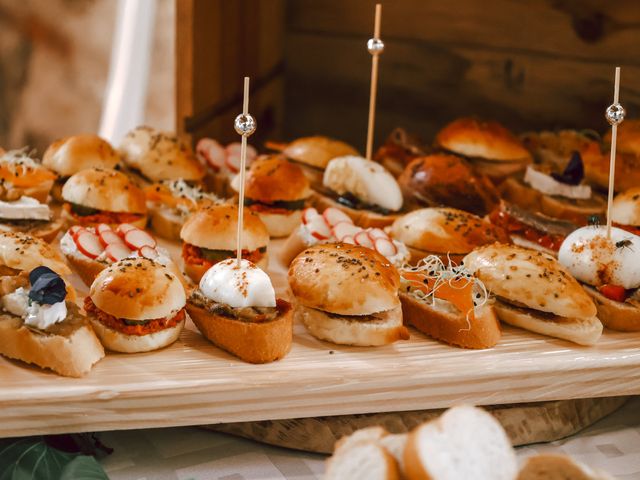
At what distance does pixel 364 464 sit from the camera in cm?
210

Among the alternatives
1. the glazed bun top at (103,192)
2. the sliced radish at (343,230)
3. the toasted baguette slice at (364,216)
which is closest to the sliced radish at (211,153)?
the toasted baguette slice at (364,216)

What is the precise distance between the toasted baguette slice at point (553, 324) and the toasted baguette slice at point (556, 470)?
4.32 feet

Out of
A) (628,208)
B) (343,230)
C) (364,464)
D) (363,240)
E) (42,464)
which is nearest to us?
(364,464)

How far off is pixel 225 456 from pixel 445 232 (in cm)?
158

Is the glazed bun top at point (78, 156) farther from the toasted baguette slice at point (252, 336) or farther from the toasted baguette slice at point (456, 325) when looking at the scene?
the toasted baguette slice at point (456, 325)

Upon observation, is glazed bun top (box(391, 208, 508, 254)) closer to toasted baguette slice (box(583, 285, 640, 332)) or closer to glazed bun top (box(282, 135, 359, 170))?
toasted baguette slice (box(583, 285, 640, 332))

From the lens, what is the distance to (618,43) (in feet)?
17.9

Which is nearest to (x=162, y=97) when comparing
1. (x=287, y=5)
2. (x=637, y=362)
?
(x=287, y=5)

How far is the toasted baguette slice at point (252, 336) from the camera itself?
3.18m

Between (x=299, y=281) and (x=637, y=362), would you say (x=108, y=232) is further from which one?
(x=637, y=362)

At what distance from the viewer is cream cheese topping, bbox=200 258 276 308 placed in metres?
3.26

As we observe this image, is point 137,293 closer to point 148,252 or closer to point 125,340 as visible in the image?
point 125,340

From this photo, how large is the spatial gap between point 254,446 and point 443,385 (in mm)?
716

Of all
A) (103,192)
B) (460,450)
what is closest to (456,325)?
(460,450)
